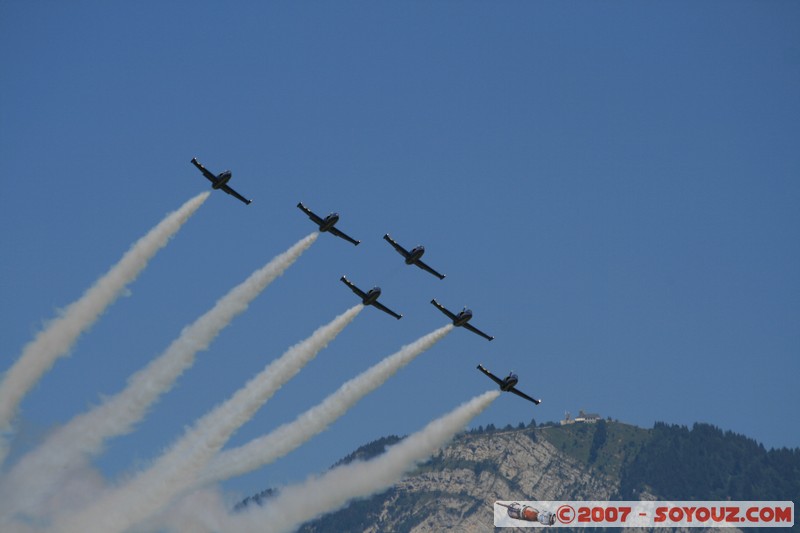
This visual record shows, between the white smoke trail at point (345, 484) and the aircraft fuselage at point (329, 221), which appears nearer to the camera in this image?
the aircraft fuselage at point (329, 221)

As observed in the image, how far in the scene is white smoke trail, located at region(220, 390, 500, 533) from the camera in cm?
Result: 14988

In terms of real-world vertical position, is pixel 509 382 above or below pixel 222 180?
below

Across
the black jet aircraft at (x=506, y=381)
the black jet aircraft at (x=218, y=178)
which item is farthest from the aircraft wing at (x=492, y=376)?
the black jet aircraft at (x=218, y=178)

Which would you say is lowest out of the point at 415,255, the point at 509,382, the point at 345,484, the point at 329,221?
the point at 345,484

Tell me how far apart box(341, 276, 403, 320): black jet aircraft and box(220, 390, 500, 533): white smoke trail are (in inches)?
583

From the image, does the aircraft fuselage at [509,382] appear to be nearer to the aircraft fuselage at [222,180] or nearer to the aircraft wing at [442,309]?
the aircraft wing at [442,309]

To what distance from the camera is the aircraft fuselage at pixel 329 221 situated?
138 m

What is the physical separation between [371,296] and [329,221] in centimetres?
870

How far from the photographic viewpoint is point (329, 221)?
138 metres

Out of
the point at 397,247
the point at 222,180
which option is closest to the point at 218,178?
the point at 222,180

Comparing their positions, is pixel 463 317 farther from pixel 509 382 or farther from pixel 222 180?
pixel 222 180

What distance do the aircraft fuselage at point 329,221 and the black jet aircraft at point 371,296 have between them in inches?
225

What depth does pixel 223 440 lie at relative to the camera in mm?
139125

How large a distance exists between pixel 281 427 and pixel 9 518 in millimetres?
30465
